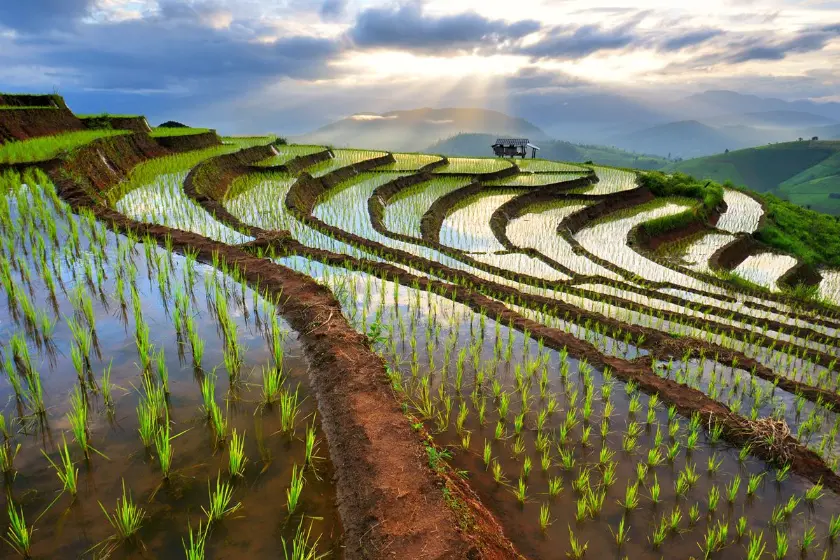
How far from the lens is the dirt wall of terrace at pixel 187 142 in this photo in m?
17.2

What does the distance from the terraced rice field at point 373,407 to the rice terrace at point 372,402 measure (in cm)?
2

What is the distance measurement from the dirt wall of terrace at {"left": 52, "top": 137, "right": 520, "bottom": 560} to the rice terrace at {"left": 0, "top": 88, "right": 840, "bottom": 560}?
0.02 m

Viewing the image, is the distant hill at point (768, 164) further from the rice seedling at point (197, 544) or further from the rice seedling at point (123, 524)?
the rice seedling at point (123, 524)

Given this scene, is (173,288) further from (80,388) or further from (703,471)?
(703,471)

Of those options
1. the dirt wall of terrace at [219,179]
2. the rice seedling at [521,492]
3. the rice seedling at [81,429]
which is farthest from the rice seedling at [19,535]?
the dirt wall of terrace at [219,179]

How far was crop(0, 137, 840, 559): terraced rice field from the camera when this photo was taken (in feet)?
8.29

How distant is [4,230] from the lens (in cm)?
620

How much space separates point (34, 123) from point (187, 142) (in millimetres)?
5545

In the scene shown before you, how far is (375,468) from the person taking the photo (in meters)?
2.77

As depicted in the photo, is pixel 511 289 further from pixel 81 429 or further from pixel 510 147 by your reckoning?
pixel 510 147

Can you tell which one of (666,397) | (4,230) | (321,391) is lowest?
(666,397)

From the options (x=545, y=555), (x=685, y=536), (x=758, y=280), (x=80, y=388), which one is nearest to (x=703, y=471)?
(x=685, y=536)

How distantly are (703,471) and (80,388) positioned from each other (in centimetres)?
479

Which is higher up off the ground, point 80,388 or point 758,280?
point 80,388
